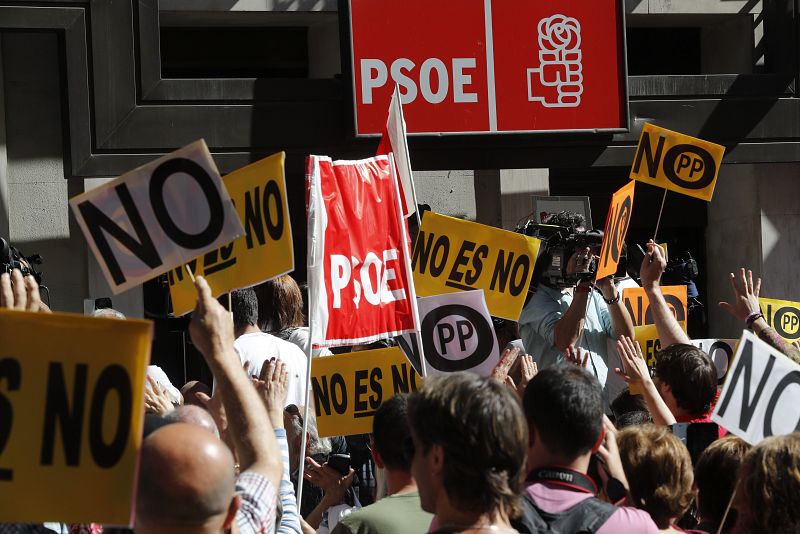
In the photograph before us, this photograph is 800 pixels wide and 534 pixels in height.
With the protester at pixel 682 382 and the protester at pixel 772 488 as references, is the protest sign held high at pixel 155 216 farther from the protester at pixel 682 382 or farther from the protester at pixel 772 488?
the protester at pixel 682 382

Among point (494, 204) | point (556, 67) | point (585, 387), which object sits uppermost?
point (556, 67)

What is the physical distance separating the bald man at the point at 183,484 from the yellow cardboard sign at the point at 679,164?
17.5 feet

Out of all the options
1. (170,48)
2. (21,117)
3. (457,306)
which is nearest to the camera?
(457,306)

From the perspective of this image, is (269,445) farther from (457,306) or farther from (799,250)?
(799,250)

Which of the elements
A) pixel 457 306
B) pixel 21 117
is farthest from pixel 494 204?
pixel 457 306

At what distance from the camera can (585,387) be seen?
10.5 feet

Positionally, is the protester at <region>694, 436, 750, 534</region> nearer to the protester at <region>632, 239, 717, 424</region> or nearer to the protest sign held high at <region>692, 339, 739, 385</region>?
the protester at <region>632, 239, 717, 424</region>

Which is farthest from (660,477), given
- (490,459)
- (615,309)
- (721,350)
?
(721,350)

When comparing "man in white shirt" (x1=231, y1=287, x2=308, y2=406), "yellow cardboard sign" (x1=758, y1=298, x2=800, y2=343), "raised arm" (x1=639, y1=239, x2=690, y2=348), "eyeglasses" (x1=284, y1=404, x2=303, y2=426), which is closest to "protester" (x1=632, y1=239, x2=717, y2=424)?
"raised arm" (x1=639, y1=239, x2=690, y2=348)

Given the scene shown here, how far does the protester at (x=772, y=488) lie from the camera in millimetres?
2920

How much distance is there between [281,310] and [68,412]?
3773 millimetres

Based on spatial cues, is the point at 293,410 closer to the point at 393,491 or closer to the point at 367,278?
the point at 367,278

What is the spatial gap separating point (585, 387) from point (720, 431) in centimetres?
155

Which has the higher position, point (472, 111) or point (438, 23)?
point (438, 23)
